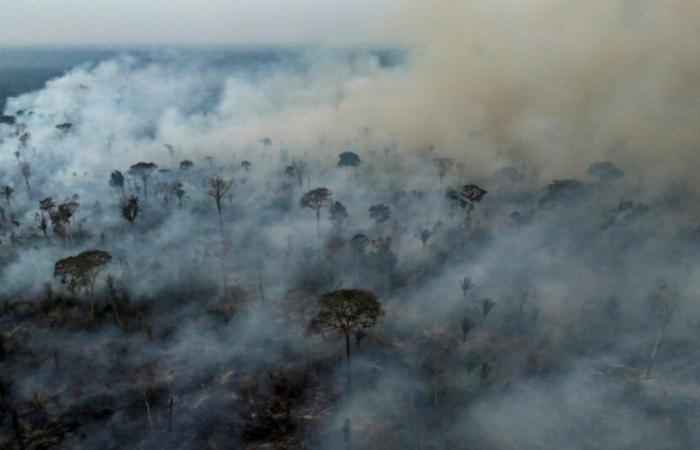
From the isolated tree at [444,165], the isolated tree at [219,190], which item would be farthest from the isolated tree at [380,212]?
the isolated tree at [444,165]

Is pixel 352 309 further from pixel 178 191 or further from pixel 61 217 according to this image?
pixel 178 191

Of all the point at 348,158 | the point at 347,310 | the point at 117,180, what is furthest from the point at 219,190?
the point at 347,310

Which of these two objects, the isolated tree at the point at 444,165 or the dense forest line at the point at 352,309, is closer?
the dense forest line at the point at 352,309

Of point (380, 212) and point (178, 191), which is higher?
point (178, 191)

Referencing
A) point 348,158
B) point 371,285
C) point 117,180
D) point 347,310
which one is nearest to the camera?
point 347,310

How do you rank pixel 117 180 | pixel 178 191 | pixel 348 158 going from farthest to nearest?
pixel 348 158, pixel 117 180, pixel 178 191

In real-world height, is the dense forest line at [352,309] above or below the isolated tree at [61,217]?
below

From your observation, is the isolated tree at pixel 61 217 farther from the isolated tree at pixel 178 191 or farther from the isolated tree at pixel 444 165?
the isolated tree at pixel 444 165

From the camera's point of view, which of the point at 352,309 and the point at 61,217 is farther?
the point at 61,217

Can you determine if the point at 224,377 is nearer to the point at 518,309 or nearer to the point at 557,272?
the point at 518,309
